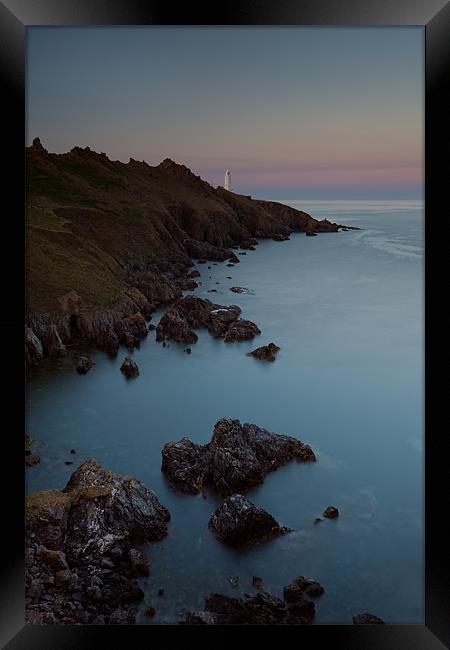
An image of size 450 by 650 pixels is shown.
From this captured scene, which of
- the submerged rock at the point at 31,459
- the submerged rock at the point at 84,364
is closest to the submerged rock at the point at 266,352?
the submerged rock at the point at 84,364

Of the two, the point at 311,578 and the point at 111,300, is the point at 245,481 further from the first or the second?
the point at 111,300

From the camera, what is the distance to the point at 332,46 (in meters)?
8.33

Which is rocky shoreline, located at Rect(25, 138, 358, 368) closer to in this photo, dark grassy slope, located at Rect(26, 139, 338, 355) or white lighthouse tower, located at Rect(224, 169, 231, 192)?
dark grassy slope, located at Rect(26, 139, 338, 355)

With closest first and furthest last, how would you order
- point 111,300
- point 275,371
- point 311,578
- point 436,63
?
point 436,63
point 311,578
point 275,371
point 111,300

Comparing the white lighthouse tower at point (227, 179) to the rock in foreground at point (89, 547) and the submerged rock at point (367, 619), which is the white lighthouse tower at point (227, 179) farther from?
the submerged rock at point (367, 619)

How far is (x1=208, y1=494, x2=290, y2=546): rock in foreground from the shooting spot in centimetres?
571

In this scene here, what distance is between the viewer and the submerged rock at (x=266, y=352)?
898 centimetres

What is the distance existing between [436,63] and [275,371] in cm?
590

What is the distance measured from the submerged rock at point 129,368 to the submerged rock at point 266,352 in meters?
1.80

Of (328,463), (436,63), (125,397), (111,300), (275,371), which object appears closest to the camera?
(436,63)

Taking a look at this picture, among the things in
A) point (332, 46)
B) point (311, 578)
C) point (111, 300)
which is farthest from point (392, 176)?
point (311, 578)

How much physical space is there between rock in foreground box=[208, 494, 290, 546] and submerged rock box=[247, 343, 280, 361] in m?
3.33

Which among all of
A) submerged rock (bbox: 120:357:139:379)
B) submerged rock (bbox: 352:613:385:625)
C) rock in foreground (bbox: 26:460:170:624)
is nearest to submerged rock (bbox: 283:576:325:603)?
submerged rock (bbox: 352:613:385:625)

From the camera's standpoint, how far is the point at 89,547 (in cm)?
518
